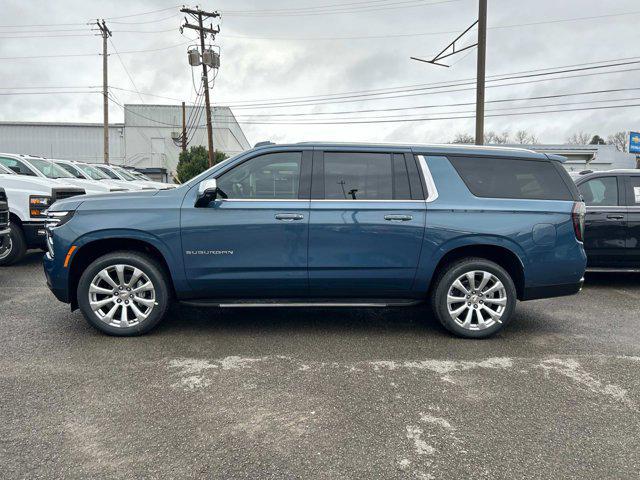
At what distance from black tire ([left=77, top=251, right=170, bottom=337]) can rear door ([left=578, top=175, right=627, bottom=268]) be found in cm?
582

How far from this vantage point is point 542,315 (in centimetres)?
539

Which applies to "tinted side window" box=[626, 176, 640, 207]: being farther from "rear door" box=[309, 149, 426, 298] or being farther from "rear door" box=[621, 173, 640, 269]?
"rear door" box=[309, 149, 426, 298]

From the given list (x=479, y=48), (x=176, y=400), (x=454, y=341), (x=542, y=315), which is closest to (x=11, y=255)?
(x=176, y=400)

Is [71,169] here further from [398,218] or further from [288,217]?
[398,218]

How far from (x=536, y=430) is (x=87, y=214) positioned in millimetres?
4045

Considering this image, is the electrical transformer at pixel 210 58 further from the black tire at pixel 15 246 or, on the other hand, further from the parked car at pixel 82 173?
the black tire at pixel 15 246

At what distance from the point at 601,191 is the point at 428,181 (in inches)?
153

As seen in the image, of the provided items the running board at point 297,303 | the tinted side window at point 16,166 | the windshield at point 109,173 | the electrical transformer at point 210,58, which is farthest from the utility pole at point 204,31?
the running board at point 297,303

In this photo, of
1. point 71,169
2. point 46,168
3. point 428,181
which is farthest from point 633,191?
point 71,169

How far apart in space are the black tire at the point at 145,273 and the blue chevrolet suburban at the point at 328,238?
0.01m

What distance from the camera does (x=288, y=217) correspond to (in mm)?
4250

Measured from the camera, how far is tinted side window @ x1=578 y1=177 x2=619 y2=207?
6.70 meters

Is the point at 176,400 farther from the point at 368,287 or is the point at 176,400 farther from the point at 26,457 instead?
the point at 368,287

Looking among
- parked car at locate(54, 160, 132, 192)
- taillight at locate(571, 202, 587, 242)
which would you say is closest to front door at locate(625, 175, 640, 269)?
taillight at locate(571, 202, 587, 242)
